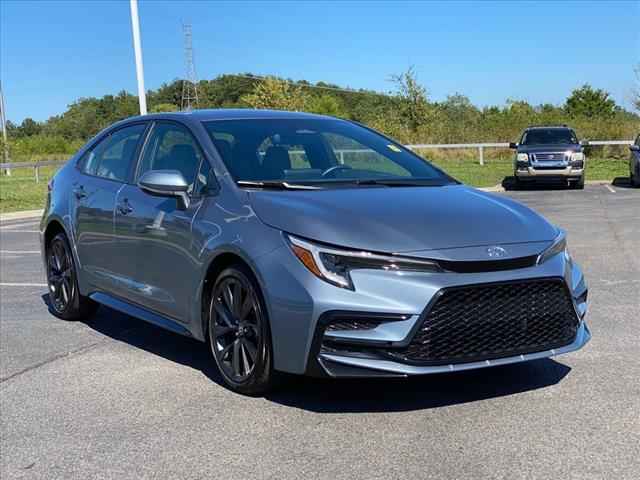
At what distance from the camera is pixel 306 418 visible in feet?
13.8

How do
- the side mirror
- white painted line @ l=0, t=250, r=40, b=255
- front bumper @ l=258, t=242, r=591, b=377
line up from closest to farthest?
front bumper @ l=258, t=242, r=591, b=377, the side mirror, white painted line @ l=0, t=250, r=40, b=255

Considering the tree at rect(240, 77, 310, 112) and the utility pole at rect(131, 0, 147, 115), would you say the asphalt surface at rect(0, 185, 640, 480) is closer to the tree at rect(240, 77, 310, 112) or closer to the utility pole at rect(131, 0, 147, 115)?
the utility pole at rect(131, 0, 147, 115)

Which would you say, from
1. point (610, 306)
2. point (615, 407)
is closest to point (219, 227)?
point (615, 407)

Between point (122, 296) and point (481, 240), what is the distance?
2.84 metres

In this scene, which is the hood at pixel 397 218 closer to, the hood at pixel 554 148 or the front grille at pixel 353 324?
the front grille at pixel 353 324

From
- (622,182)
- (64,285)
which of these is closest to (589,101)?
(622,182)

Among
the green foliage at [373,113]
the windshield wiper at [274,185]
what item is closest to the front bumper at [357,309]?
the windshield wiper at [274,185]

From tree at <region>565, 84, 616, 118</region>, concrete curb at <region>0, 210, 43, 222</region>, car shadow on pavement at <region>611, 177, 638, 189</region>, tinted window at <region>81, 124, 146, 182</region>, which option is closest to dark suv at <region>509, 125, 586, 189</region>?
car shadow on pavement at <region>611, 177, 638, 189</region>

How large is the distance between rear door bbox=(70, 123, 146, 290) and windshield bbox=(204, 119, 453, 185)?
3.22 ft

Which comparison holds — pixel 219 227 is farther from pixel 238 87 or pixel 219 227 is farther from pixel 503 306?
pixel 238 87

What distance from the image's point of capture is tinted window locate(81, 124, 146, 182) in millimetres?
5980

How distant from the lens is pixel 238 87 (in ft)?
246

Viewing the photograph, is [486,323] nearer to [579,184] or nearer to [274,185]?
[274,185]

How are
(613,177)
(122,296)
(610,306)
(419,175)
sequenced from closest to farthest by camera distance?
(419,175) < (122,296) < (610,306) < (613,177)
